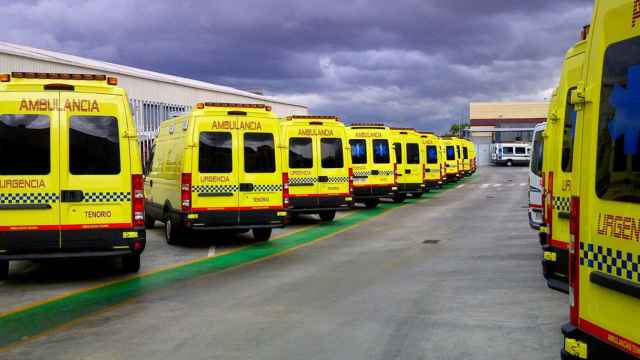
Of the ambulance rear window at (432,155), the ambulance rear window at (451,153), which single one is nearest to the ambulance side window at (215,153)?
the ambulance rear window at (432,155)

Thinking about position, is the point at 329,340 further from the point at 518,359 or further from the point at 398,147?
the point at 398,147

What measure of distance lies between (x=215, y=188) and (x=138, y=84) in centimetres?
2326

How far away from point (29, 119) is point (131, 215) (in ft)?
6.08

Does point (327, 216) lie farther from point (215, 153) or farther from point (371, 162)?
point (215, 153)

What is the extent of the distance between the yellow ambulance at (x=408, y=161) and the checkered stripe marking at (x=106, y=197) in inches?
670

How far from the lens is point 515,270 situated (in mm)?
11047

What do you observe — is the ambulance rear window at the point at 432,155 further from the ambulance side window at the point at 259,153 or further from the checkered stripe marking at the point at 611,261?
the checkered stripe marking at the point at 611,261

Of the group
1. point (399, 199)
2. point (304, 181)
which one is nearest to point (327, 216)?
point (304, 181)

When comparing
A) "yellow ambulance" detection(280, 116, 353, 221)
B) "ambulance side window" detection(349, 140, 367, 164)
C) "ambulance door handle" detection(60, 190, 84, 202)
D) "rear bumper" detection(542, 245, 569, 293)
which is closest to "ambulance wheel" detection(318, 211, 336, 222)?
"yellow ambulance" detection(280, 116, 353, 221)

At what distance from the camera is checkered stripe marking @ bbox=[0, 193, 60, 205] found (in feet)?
32.3

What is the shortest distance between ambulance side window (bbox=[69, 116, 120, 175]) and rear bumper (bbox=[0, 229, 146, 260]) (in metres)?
0.84

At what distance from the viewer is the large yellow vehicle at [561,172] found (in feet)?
26.6

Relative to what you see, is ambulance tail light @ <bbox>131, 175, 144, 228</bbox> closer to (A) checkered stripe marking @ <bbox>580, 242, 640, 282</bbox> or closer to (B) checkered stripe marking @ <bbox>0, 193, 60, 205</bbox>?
(B) checkered stripe marking @ <bbox>0, 193, 60, 205</bbox>

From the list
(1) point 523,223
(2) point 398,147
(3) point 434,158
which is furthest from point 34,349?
(3) point 434,158
